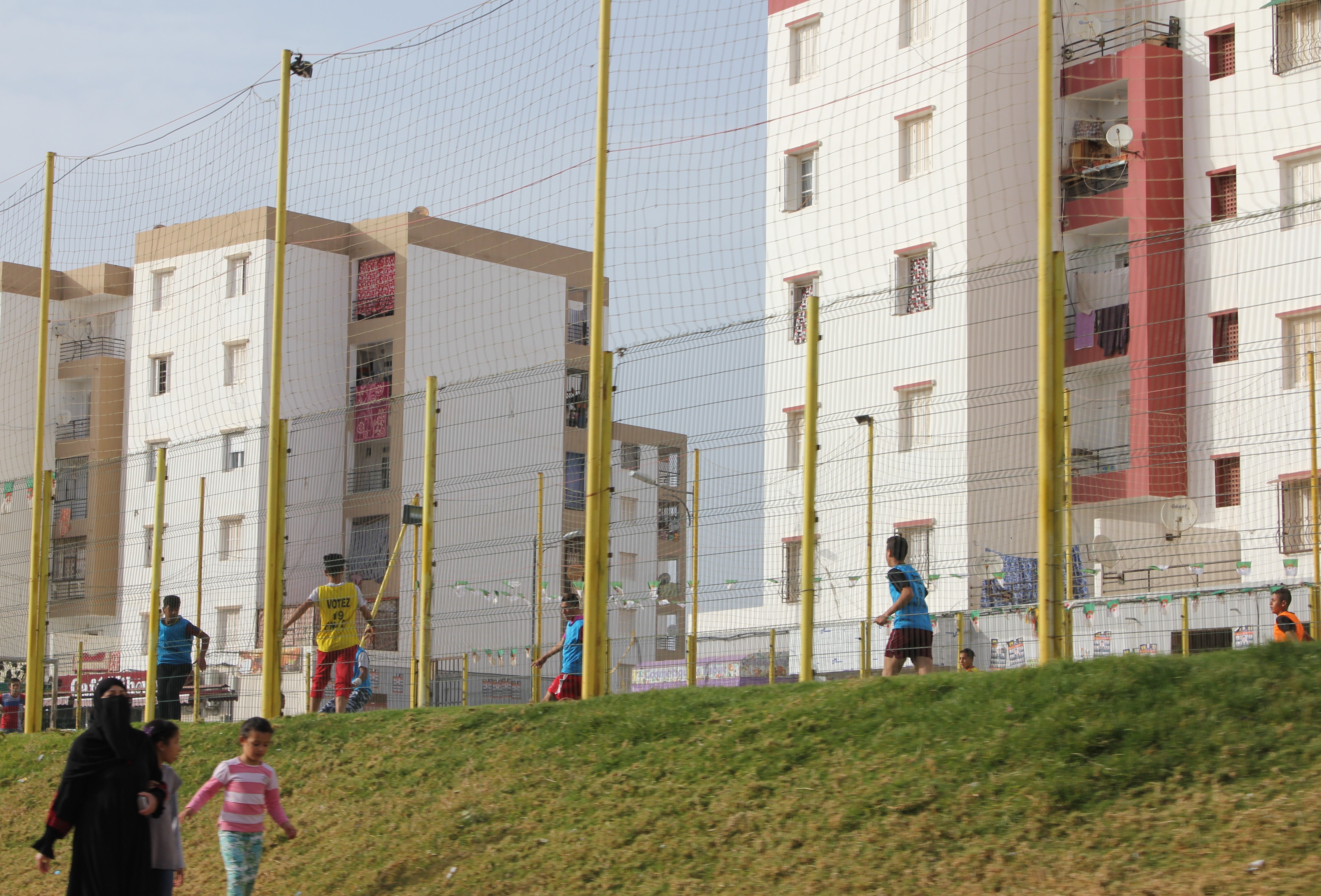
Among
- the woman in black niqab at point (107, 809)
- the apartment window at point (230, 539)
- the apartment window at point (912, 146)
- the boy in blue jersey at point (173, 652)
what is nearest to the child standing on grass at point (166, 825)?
the woman in black niqab at point (107, 809)

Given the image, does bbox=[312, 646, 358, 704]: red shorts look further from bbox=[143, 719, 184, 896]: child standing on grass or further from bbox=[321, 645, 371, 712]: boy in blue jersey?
bbox=[143, 719, 184, 896]: child standing on grass

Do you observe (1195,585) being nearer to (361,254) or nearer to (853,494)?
(853,494)

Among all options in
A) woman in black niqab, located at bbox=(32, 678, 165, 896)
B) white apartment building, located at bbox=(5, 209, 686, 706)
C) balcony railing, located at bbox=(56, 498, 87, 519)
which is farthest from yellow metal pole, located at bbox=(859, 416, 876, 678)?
balcony railing, located at bbox=(56, 498, 87, 519)

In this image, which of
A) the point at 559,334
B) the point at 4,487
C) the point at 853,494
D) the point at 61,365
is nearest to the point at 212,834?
the point at 853,494

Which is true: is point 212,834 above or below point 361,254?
below

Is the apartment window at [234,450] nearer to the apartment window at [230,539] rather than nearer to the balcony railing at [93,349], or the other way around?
the apartment window at [230,539]

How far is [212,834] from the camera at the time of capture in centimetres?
1111

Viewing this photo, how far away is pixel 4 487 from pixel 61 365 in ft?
37.5

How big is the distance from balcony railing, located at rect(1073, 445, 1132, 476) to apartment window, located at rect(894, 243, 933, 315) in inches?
80.6

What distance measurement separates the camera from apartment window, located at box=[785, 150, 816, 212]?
13984mm

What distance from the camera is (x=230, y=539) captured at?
20469 mm

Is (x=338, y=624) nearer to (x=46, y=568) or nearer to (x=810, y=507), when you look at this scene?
(x=810, y=507)

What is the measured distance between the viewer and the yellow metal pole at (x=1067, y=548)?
379 inches

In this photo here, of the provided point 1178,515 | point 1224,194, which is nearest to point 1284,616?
point 1178,515
